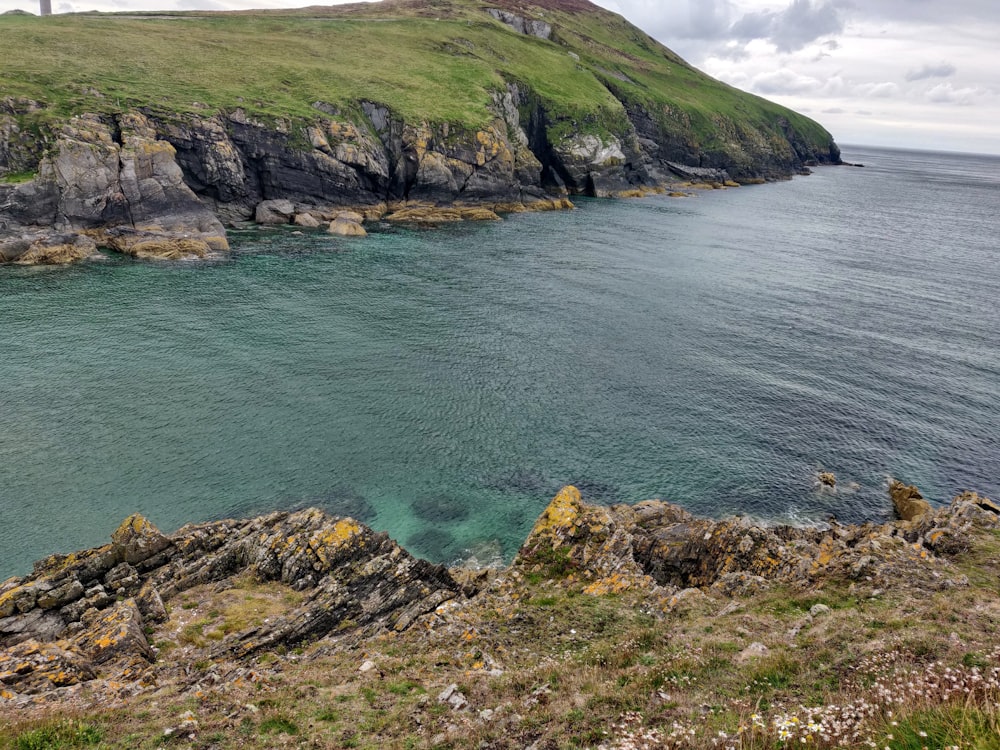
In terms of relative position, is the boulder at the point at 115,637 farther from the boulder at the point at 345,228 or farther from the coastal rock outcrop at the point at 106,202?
the boulder at the point at 345,228

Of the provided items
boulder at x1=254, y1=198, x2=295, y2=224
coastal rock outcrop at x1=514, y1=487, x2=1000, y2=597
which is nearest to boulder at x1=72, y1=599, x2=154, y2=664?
coastal rock outcrop at x1=514, y1=487, x2=1000, y2=597

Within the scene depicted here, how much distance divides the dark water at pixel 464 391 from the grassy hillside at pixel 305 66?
3613 centimetres

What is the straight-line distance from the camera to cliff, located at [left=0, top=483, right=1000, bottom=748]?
12.9m

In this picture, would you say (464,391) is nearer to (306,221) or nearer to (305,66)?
(306,221)

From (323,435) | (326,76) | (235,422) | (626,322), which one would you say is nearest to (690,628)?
(323,435)

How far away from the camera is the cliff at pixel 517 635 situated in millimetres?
12938

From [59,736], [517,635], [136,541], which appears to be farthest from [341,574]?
[59,736]

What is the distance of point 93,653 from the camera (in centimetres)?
1714

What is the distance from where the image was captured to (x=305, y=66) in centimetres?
11888

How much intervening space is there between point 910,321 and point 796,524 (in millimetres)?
47358

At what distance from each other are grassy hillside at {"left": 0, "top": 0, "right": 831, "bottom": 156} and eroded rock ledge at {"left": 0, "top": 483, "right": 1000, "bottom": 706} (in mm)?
83160

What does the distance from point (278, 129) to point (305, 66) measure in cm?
3539

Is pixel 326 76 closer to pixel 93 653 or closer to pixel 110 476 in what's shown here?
pixel 110 476

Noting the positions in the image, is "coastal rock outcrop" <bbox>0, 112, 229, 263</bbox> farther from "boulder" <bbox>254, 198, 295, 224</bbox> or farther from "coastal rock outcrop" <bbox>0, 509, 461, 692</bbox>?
"coastal rock outcrop" <bbox>0, 509, 461, 692</bbox>
